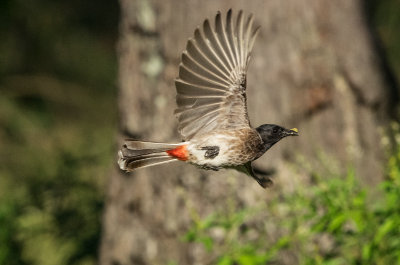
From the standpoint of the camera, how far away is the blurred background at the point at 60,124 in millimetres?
5957

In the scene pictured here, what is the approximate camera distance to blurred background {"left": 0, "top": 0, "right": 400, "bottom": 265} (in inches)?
235

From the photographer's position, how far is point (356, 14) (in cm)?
523

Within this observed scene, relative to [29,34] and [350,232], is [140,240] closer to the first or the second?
[350,232]

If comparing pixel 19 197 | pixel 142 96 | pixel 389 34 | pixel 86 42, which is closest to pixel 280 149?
pixel 142 96

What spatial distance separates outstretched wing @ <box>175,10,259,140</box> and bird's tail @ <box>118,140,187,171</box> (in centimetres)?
18

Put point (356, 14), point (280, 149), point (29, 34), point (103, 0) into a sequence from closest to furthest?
1. point (280, 149)
2. point (356, 14)
3. point (29, 34)
4. point (103, 0)

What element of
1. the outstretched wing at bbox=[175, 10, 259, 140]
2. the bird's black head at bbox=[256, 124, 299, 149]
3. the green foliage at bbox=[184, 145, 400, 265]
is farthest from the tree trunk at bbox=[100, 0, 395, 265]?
the bird's black head at bbox=[256, 124, 299, 149]

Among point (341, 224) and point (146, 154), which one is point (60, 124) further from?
point (146, 154)

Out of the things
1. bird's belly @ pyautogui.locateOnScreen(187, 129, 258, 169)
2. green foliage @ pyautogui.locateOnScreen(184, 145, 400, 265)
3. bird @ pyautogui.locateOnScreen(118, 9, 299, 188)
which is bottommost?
green foliage @ pyautogui.locateOnScreen(184, 145, 400, 265)

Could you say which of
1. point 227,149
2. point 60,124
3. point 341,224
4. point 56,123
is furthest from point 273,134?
point 60,124

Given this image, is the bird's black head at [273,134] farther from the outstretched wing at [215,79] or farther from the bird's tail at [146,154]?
the bird's tail at [146,154]

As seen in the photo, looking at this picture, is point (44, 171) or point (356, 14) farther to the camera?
point (44, 171)

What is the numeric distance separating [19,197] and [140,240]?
1.35m

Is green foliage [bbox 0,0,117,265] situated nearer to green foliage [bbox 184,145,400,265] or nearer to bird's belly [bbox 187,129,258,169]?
green foliage [bbox 184,145,400,265]
